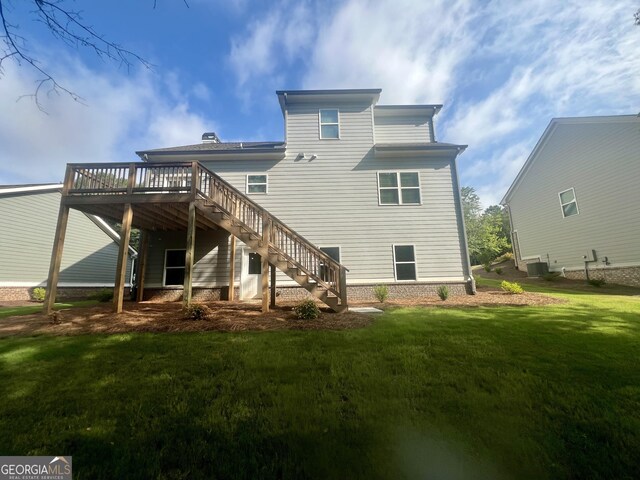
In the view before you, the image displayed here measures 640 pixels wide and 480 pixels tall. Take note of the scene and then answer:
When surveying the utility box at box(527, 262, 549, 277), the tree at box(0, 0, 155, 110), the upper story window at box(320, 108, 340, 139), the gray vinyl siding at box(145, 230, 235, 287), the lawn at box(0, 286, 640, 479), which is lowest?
the lawn at box(0, 286, 640, 479)

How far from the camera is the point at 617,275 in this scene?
12.2 metres

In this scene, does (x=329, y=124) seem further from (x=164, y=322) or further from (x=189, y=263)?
(x=164, y=322)

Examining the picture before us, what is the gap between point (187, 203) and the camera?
25.2 ft

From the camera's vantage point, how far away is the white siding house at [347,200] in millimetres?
10867

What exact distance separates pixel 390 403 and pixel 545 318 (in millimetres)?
5581

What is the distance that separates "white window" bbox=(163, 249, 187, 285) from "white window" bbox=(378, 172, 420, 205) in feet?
29.5

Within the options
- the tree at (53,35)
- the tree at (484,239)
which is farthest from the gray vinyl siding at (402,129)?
the tree at (484,239)

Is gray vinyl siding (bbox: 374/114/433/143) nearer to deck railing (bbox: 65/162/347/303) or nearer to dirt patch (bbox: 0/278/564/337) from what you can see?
deck railing (bbox: 65/162/347/303)

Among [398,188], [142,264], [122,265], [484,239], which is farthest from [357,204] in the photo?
[484,239]

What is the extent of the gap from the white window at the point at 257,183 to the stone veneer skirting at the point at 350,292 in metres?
4.37

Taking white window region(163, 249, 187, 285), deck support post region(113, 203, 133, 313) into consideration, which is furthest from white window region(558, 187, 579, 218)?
deck support post region(113, 203, 133, 313)

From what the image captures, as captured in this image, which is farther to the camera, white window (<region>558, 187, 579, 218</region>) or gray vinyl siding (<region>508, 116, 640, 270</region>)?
white window (<region>558, 187, 579, 218</region>)

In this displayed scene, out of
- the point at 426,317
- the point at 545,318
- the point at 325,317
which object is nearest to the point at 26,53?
the point at 325,317

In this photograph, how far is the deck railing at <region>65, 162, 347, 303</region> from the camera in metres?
7.38
